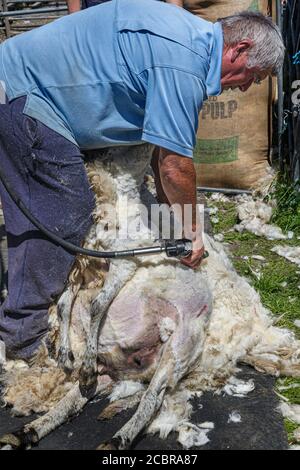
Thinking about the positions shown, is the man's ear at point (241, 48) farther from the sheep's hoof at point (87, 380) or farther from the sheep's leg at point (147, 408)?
the sheep's hoof at point (87, 380)

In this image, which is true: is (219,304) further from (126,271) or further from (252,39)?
(252,39)

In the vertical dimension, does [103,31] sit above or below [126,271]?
above

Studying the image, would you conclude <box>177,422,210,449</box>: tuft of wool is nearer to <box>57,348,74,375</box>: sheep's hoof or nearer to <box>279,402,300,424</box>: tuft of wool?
<box>279,402,300,424</box>: tuft of wool

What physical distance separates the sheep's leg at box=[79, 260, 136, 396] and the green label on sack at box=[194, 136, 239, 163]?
3113 millimetres

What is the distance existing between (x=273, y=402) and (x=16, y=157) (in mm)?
1701

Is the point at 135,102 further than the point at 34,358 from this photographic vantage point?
No

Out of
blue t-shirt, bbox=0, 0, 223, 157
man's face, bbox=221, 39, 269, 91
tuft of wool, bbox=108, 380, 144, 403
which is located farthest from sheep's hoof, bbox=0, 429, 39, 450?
man's face, bbox=221, 39, 269, 91

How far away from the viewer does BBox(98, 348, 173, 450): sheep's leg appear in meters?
2.69

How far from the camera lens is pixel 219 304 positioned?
3324 mm

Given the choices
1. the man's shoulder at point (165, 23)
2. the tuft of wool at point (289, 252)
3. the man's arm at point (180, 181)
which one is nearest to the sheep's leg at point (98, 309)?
the man's arm at point (180, 181)

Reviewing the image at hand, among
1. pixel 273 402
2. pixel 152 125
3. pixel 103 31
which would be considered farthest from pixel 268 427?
pixel 103 31

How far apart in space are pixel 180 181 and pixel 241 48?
638 mm

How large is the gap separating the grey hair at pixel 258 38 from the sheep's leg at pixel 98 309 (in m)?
1.09

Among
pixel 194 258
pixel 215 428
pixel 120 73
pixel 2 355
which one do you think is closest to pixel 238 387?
pixel 215 428
